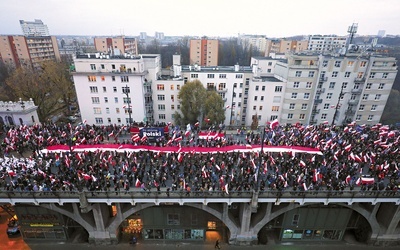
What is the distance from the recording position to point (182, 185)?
86.7 feet

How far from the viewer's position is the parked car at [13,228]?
31.0 meters

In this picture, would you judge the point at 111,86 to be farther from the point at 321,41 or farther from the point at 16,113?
the point at 321,41

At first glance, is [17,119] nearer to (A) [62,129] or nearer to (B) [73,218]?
(A) [62,129]

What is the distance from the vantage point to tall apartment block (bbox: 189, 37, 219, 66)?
355ft

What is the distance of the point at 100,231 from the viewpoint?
29.6 metres

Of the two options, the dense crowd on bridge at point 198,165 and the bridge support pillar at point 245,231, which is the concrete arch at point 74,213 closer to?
the dense crowd on bridge at point 198,165

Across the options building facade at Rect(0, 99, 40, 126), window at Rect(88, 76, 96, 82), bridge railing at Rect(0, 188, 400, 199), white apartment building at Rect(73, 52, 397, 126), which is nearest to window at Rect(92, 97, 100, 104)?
white apartment building at Rect(73, 52, 397, 126)

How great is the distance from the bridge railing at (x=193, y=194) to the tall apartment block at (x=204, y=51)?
90.7m

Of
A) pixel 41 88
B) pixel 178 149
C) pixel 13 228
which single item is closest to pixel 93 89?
pixel 41 88

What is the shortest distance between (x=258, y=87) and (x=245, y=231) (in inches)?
1276

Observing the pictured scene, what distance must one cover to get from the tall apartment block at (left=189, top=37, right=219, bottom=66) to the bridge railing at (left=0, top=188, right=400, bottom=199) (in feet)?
298

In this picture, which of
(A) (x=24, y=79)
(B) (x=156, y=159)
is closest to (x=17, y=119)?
(A) (x=24, y=79)

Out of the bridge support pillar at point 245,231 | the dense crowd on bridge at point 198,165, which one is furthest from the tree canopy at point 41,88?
the bridge support pillar at point 245,231

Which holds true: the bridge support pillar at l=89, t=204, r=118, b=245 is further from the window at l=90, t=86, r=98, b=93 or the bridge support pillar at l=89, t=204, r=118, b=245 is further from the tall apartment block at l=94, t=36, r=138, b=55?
the tall apartment block at l=94, t=36, r=138, b=55
